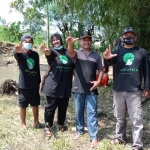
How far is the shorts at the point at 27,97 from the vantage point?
14.6 ft

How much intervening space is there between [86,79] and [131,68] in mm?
704

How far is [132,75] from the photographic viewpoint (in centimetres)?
365

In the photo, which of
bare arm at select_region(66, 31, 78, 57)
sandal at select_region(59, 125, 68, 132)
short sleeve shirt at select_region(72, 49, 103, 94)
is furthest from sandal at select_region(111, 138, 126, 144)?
bare arm at select_region(66, 31, 78, 57)

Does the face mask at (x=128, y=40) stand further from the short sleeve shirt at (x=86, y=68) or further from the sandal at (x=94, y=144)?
the sandal at (x=94, y=144)

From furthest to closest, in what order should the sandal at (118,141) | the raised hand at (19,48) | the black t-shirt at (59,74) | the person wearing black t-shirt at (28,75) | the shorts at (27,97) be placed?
1. the shorts at (27,97)
2. the person wearing black t-shirt at (28,75)
3. the black t-shirt at (59,74)
4. the raised hand at (19,48)
5. the sandal at (118,141)

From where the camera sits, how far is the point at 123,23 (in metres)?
6.45

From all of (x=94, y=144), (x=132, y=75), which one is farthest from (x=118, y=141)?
(x=132, y=75)

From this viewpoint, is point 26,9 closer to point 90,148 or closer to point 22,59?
point 22,59

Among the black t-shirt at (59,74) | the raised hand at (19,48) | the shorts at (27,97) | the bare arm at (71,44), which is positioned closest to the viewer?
the bare arm at (71,44)

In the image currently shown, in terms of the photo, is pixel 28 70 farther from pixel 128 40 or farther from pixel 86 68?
pixel 128 40

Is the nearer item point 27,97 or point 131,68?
point 131,68

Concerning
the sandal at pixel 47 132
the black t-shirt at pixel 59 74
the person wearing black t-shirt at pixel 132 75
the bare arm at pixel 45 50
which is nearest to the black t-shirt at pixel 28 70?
the black t-shirt at pixel 59 74

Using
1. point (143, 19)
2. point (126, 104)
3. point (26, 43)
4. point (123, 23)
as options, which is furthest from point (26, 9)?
point (126, 104)

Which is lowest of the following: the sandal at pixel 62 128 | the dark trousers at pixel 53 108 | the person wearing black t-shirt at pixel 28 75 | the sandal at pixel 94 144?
the sandal at pixel 94 144
